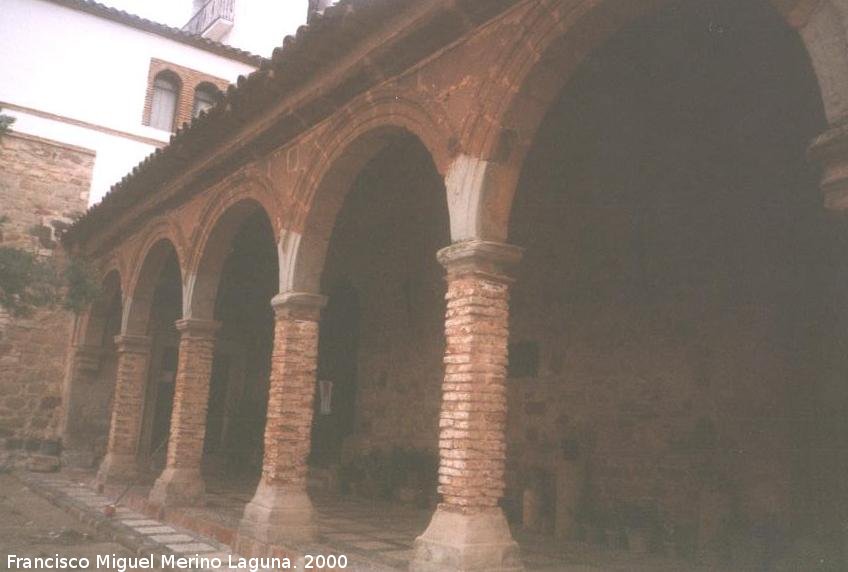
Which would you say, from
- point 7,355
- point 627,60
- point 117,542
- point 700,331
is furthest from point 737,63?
point 7,355

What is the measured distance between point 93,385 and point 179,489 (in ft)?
19.2

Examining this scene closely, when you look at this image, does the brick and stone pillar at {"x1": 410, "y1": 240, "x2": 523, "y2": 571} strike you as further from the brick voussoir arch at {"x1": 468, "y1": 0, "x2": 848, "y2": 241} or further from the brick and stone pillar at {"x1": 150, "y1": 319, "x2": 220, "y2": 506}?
the brick and stone pillar at {"x1": 150, "y1": 319, "x2": 220, "y2": 506}

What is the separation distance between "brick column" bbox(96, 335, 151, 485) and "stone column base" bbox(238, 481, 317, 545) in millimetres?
4713

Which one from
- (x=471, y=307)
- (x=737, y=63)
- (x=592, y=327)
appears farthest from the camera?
(x=592, y=327)

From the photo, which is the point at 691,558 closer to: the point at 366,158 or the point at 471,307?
the point at 471,307

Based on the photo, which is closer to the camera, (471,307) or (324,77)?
(471,307)

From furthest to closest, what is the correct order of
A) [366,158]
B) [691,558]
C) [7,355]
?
1. [7,355]
2. [366,158]
3. [691,558]

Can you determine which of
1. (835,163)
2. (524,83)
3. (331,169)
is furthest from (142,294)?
(835,163)

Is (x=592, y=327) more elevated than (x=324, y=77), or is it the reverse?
(x=324, y=77)

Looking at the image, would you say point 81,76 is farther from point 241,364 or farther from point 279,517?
point 279,517

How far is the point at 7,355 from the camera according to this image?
1375 centimetres

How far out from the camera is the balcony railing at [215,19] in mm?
22250

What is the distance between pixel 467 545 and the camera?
494 cm

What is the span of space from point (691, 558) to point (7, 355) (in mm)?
11894
